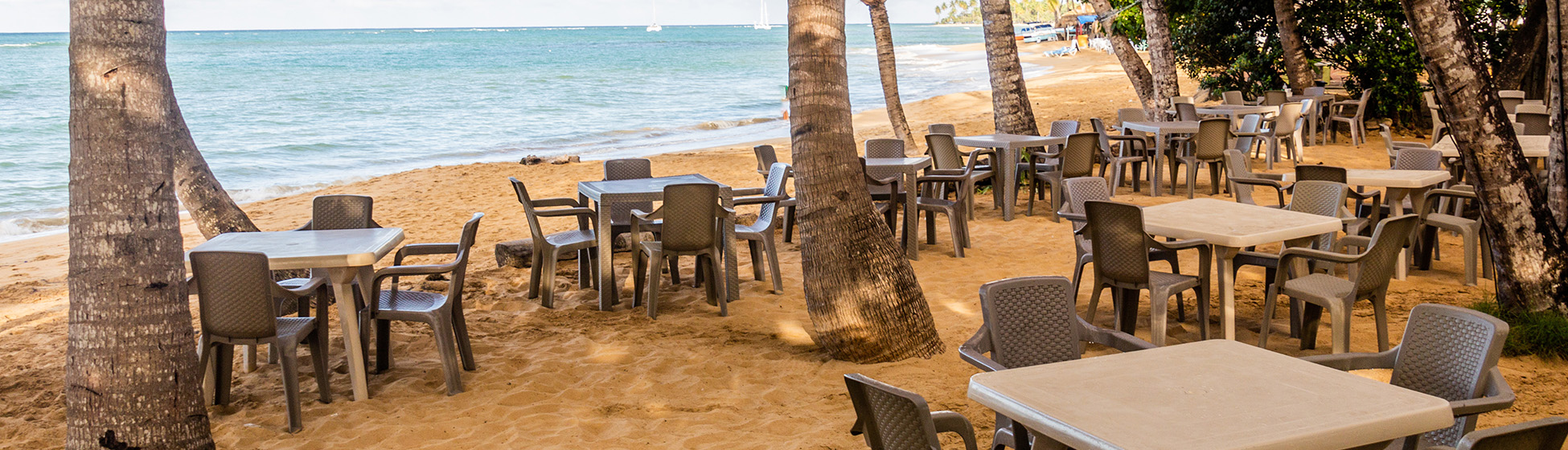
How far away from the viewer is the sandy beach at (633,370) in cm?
439

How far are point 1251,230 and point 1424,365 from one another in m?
1.84

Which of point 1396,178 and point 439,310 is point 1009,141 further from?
point 439,310

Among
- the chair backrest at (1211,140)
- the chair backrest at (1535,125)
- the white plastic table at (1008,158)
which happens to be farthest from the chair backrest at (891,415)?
the chair backrest at (1535,125)

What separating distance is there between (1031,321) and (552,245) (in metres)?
3.97

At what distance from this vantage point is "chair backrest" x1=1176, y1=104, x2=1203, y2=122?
11.9 m

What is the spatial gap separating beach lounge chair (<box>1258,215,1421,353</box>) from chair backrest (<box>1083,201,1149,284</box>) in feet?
2.21

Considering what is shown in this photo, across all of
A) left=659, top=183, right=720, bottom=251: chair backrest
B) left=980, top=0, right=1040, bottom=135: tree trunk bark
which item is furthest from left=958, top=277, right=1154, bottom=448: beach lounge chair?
left=980, top=0, right=1040, bottom=135: tree trunk bark

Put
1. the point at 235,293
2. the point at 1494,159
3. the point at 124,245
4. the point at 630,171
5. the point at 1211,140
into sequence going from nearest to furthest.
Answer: the point at 124,245, the point at 235,293, the point at 1494,159, the point at 630,171, the point at 1211,140

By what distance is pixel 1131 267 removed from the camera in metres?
5.00

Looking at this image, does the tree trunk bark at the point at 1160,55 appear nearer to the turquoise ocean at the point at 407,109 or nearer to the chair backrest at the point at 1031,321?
the chair backrest at the point at 1031,321

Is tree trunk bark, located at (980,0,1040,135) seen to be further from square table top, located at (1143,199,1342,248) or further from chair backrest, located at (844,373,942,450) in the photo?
chair backrest, located at (844,373,942,450)

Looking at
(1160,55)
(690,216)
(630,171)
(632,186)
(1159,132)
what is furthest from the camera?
(1160,55)

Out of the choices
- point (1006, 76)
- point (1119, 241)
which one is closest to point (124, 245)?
point (1119, 241)

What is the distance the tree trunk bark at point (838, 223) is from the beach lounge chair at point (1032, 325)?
58.1 inches
